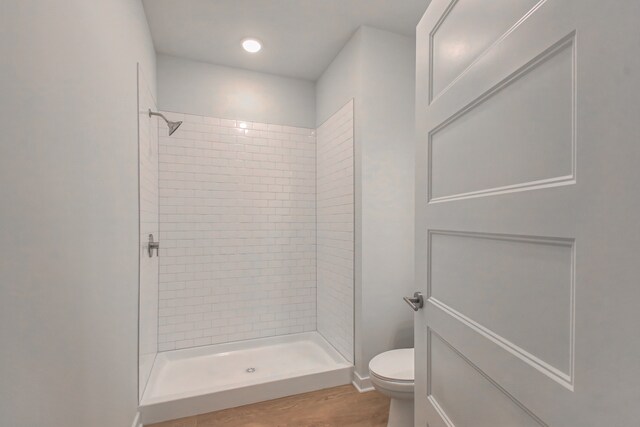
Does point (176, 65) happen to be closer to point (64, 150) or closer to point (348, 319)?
point (64, 150)

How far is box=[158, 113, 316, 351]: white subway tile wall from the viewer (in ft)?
8.67

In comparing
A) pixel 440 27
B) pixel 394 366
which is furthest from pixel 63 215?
pixel 394 366

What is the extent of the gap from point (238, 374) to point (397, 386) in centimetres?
141

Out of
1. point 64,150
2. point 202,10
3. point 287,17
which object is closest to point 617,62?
point 64,150

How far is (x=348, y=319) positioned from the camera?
243 centimetres

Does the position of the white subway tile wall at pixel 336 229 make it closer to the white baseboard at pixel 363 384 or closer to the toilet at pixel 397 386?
the white baseboard at pixel 363 384

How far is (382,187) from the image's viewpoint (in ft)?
7.59

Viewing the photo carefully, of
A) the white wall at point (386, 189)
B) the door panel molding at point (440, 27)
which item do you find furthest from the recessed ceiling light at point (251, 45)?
the door panel molding at point (440, 27)

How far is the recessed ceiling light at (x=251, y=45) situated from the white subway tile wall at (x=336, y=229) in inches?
33.0

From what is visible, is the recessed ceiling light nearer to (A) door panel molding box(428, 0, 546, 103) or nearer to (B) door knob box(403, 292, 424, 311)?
(A) door panel molding box(428, 0, 546, 103)

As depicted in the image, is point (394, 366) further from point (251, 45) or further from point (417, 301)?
point (251, 45)

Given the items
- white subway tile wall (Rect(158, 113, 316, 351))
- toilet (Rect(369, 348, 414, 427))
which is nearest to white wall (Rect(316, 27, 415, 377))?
toilet (Rect(369, 348, 414, 427))

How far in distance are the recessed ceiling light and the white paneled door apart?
1.79 metres

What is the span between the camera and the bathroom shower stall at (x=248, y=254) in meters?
2.38
